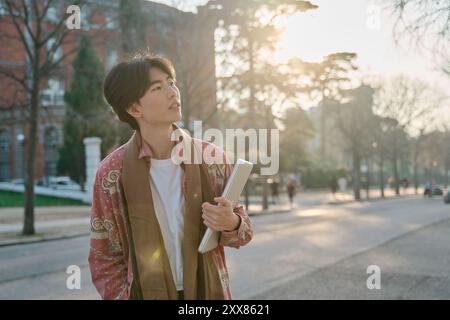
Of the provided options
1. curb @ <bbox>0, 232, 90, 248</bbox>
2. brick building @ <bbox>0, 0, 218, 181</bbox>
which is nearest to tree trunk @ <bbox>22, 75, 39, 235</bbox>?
brick building @ <bbox>0, 0, 218, 181</bbox>

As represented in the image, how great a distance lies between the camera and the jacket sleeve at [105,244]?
209 cm

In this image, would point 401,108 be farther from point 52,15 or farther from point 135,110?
point 135,110

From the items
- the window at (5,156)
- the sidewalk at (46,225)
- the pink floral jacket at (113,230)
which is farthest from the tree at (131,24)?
the window at (5,156)

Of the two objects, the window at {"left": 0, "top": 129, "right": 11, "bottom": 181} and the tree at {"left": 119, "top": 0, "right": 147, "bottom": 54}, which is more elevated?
the tree at {"left": 119, "top": 0, "right": 147, "bottom": 54}

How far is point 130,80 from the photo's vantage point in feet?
6.98

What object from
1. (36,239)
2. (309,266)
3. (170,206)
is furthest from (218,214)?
(36,239)

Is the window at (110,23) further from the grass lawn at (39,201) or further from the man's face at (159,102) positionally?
the man's face at (159,102)

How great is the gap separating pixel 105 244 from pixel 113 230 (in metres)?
0.07

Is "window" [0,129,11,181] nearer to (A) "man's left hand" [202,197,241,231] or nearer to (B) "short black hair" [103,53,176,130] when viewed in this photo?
(B) "short black hair" [103,53,176,130]

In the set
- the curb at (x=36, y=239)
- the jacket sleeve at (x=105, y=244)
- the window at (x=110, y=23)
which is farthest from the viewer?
the window at (x=110, y=23)

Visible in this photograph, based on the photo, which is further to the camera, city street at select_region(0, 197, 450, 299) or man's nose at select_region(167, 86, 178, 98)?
city street at select_region(0, 197, 450, 299)

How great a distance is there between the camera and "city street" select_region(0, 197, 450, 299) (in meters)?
6.36
